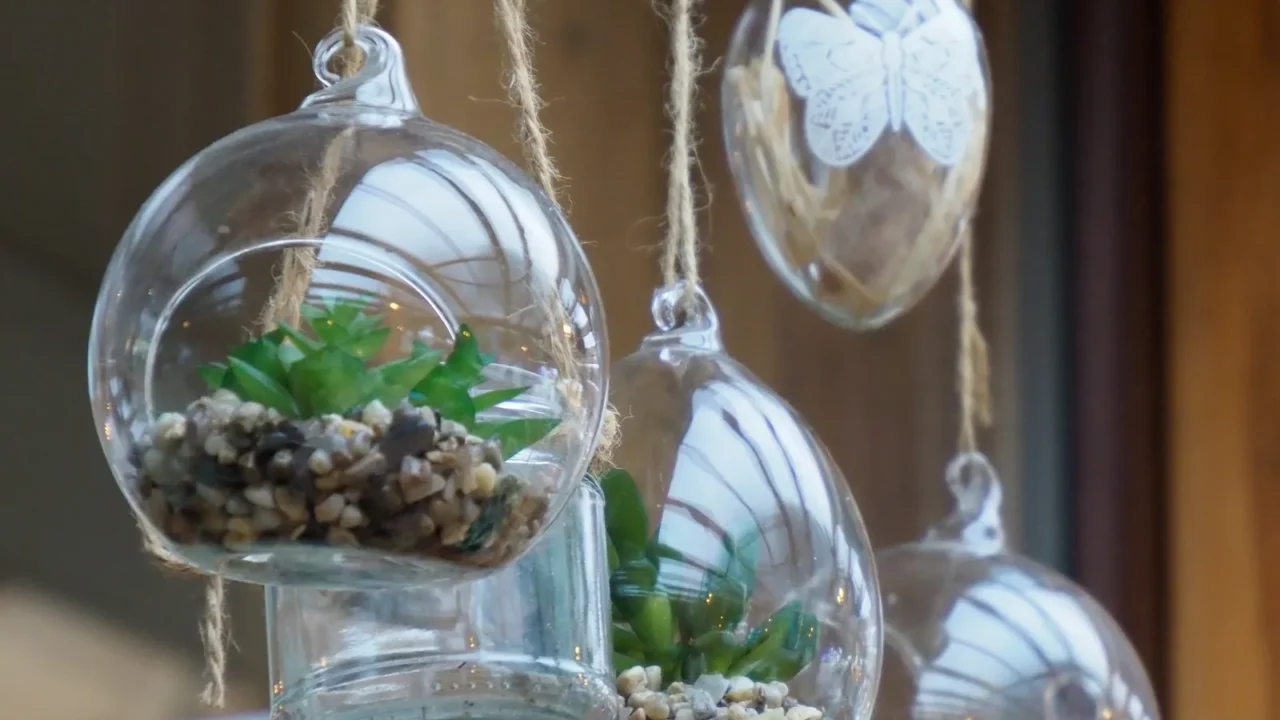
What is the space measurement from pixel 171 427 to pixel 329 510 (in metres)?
0.05

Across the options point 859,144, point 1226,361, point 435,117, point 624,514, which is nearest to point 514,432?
point 624,514

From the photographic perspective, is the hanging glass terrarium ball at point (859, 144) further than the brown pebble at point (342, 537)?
Yes

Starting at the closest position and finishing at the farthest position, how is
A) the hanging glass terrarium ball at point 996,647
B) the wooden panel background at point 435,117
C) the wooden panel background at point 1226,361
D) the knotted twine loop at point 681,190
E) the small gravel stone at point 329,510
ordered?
1. the small gravel stone at point 329,510
2. the knotted twine loop at point 681,190
3. the hanging glass terrarium ball at point 996,647
4. the wooden panel background at point 435,117
5. the wooden panel background at point 1226,361

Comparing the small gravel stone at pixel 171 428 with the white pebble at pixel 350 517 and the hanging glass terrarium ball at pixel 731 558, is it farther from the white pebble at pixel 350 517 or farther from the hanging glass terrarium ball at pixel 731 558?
the hanging glass terrarium ball at pixel 731 558

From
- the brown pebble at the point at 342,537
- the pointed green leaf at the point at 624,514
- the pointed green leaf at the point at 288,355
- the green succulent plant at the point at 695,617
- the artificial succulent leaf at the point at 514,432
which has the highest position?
the pointed green leaf at the point at 288,355

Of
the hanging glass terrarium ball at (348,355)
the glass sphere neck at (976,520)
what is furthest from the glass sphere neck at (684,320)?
the glass sphere neck at (976,520)

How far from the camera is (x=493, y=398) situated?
363 millimetres

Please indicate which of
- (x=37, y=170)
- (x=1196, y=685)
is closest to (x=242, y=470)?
(x=37, y=170)

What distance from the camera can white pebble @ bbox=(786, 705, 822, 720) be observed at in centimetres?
44

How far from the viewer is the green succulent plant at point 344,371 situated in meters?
0.34

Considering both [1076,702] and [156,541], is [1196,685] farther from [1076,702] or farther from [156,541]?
[156,541]

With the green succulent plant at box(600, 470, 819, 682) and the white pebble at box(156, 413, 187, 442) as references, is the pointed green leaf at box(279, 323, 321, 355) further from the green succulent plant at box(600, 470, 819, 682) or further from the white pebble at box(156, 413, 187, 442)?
Result: the green succulent plant at box(600, 470, 819, 682)

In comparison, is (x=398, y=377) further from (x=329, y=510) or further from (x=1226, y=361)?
(x=1226, y=361)

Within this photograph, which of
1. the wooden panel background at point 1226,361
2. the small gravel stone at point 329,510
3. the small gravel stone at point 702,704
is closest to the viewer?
the small gravel stone at point 329,510
